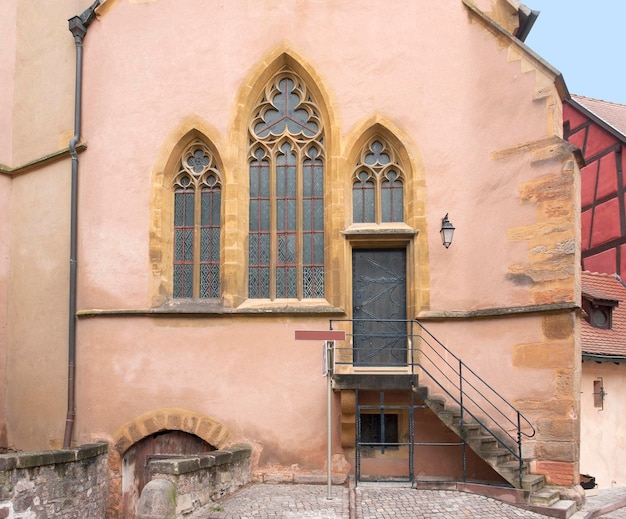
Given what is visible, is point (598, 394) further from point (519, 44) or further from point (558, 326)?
point (519, 44)

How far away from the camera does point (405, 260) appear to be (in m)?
11.4

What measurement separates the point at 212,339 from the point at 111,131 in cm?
383

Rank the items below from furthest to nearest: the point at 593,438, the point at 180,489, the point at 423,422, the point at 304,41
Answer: the point at 593,438, the point at 304,41, the point at 423,422, the point at 180,489

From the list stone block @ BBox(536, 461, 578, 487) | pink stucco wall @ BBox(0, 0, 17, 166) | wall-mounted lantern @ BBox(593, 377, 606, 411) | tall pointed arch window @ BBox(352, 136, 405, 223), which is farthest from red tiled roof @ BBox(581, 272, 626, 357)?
pink stucco wall @ BBox(0, 0, 17, 166)

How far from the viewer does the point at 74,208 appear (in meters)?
12.1

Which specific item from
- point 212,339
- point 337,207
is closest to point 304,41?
point 337,207

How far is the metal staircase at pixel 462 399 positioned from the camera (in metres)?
9.38

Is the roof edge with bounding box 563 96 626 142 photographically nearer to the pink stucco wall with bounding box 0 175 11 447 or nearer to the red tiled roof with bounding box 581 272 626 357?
the red tiled roof with bounding box 581 272 626 357

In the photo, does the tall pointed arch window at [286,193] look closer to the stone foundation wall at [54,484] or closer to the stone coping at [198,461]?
the stone coping at [198,461]

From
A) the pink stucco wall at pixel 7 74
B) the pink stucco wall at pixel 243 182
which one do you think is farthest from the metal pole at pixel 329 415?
the pink stucco wall at pixel 7 74

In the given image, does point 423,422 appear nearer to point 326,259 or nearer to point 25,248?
point 326,259

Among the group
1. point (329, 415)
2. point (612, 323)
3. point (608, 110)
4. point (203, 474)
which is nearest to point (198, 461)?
point (203, 474)

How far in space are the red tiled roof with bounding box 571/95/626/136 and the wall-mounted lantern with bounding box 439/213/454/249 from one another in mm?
8683

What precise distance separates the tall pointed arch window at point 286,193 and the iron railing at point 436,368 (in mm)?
1047
